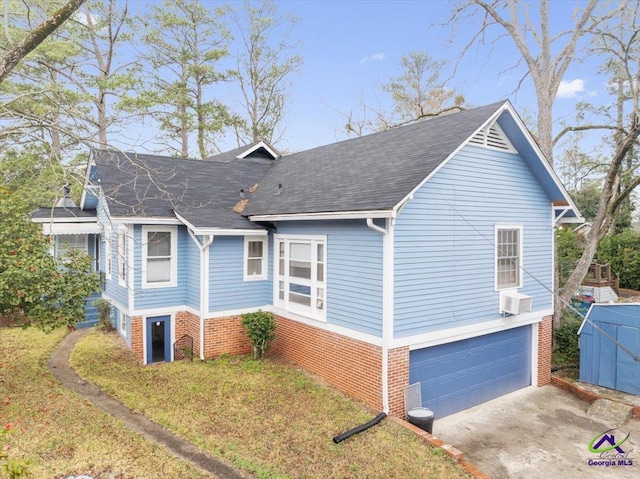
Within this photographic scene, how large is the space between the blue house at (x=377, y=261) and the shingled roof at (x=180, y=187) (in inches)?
3.5

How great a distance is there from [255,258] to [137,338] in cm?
413

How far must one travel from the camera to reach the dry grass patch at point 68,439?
633 cm

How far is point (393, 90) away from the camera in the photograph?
98.6ft

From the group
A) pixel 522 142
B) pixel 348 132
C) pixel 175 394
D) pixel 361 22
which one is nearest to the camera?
pixel 175 394

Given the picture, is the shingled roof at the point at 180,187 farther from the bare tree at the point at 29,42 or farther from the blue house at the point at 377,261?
the bare tree at the point at 29,42

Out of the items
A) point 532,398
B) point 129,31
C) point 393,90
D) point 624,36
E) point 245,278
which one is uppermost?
point 129,31

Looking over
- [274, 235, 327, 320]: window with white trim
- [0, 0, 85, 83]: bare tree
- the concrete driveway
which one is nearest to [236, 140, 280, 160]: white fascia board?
[274, 235, 327, 320]: window with white trim

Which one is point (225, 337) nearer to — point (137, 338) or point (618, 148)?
point (137, 338)

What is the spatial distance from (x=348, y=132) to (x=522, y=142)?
767 inches

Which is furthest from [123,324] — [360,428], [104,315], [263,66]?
[263,66]

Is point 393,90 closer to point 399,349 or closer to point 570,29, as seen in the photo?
point 570,29

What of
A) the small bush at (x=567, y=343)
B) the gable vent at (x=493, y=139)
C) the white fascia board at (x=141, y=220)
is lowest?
the small bush at (x=567, y=343)

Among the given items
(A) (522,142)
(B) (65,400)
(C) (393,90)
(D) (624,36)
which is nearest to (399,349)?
(A) (522,142)

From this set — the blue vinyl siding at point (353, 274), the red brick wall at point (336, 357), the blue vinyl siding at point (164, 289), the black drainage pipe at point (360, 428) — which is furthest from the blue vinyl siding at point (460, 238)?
the blue vinyl siding at point (164, 289)
